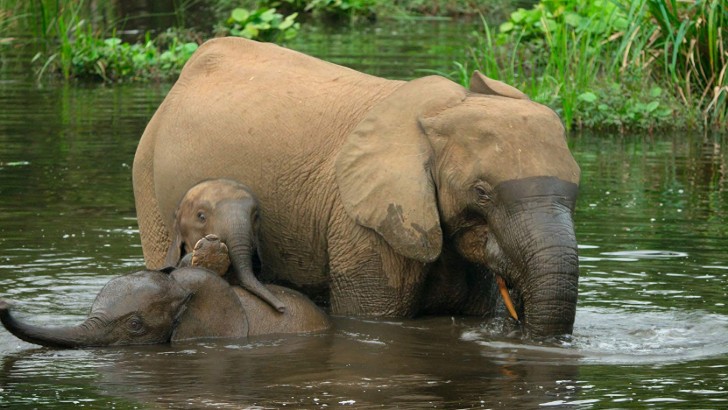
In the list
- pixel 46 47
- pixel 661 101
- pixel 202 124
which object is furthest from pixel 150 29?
pixel 202 124

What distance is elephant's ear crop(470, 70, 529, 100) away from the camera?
9.38m

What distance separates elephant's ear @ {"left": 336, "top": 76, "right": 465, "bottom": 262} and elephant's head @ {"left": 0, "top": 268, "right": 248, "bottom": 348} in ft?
2.85

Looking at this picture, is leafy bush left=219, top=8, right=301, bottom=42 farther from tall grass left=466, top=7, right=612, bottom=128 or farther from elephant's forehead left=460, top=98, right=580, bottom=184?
elephant's forehead left=460, top=98, right=580, bottom=184

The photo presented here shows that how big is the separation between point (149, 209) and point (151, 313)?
1691mm

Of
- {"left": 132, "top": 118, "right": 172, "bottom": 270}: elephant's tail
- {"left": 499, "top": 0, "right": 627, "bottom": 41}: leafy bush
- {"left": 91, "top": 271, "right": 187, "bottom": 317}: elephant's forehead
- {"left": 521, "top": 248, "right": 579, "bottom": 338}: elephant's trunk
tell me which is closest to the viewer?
{"left": 521, "top": 248, "right": 579, "bottom": 338}: elephant's trunk

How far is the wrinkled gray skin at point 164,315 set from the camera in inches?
348

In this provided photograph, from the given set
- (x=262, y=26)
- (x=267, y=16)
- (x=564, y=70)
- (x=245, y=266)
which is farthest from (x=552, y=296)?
(x=267, y=16)

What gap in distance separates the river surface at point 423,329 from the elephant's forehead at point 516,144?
2.95 feet

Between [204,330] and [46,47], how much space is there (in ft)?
46.3

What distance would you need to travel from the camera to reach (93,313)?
29.1 feet

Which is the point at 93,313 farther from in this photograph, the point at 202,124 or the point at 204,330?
the point at 202,124

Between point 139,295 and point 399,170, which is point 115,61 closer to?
point 399,170

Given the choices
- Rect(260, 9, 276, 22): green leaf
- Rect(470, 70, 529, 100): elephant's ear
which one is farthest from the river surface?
Rect(260, 9, 276, 22): green leaf

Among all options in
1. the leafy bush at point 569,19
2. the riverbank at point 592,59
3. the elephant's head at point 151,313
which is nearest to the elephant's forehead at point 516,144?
the elephant's head at point 151,313
